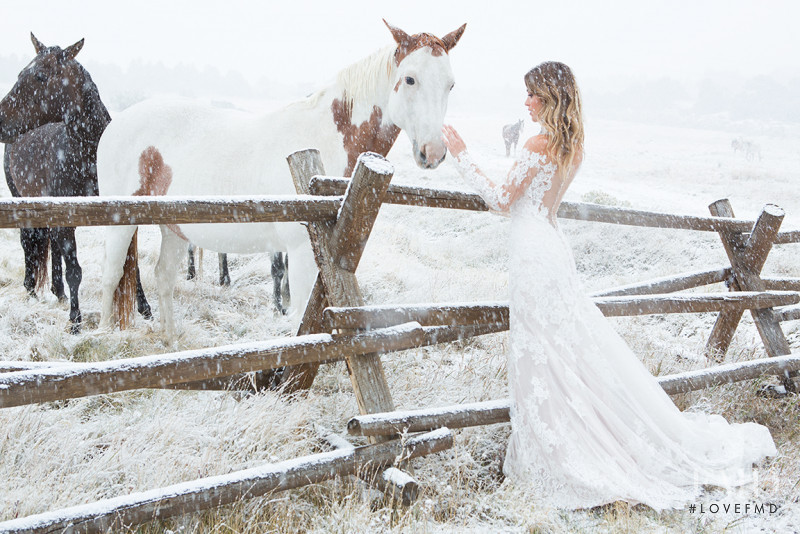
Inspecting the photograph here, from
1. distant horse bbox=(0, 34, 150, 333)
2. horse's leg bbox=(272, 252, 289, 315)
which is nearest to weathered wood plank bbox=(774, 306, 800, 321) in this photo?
horse's leg bbox=(272, 252, 289, 315)

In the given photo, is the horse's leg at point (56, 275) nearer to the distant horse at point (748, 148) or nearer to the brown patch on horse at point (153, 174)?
the brown patch on horse at point (153, 174)

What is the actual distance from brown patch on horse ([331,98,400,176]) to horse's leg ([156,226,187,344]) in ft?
7.19

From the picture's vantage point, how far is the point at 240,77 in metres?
82.1

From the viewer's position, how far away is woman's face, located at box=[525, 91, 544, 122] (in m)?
2.77

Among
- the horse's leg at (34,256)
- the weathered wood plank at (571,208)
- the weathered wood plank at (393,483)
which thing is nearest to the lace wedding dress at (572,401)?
the weathered wood plank at (571,208)

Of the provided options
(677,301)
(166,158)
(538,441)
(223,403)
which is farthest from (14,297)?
(677,301)

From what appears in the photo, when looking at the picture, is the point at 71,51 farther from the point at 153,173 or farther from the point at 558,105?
the point at 558,105

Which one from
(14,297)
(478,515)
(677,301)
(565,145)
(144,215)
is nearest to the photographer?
(144,215)

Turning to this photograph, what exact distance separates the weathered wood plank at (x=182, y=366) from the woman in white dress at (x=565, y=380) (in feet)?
2.21

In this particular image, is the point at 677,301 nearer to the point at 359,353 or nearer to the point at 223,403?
the point at 359,353

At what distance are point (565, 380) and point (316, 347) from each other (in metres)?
1.26

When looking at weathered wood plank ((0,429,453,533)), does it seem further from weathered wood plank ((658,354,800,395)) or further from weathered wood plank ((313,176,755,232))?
weathered wood plank ((658,354,800,395))

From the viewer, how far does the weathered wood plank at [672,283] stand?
4199 mm

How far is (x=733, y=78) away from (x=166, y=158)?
329 feet
